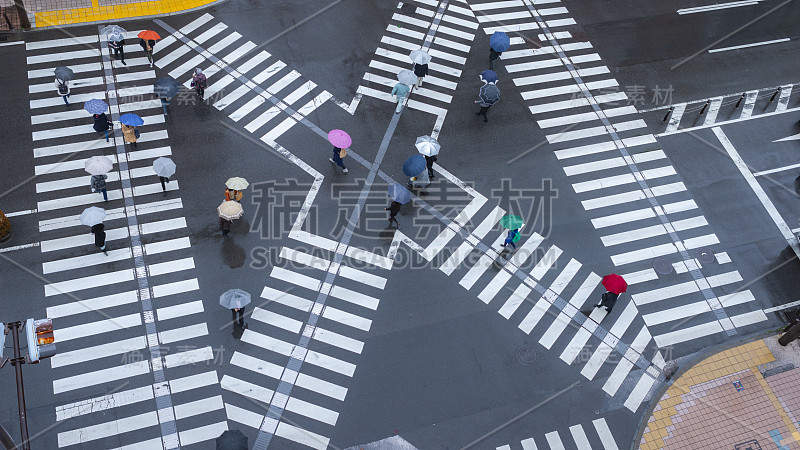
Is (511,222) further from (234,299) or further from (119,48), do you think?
(119,48)

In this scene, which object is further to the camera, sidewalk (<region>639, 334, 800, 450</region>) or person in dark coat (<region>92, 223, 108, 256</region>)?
person in dark coat (<region>92, 223, 108, 256</region>)

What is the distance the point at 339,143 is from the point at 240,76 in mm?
7383

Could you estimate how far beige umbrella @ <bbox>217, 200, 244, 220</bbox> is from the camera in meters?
26.6

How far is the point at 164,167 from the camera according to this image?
27.3m

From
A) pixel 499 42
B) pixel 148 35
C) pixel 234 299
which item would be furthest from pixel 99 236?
pixel 499 42

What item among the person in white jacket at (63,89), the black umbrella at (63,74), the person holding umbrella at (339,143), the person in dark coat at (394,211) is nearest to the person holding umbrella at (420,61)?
the person holding umbrella at (339,143)

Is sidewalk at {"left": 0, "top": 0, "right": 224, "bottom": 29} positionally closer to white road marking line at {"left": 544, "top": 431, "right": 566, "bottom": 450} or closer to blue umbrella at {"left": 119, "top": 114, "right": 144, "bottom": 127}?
blue umbrella at {"left": 119, "top": 114, "right": 144, "bottom": 127}

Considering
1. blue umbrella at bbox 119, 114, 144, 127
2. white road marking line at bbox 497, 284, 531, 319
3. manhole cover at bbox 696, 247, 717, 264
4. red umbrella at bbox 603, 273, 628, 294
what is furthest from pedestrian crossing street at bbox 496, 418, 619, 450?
blue umbrella at bbox 119, 114, 144, 127

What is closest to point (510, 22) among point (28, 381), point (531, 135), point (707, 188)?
point (531, 135)

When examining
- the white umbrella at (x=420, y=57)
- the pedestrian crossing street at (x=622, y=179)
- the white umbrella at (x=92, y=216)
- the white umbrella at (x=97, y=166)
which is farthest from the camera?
the white umbrella at (x=420, y=57)

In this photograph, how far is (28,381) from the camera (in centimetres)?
2397

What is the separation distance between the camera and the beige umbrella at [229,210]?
26.6 m

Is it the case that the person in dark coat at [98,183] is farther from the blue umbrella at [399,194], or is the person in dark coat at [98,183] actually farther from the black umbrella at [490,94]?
the black umbrella at [490,94]

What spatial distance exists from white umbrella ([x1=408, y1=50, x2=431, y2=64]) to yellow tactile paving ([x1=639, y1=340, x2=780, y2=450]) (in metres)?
17.4
